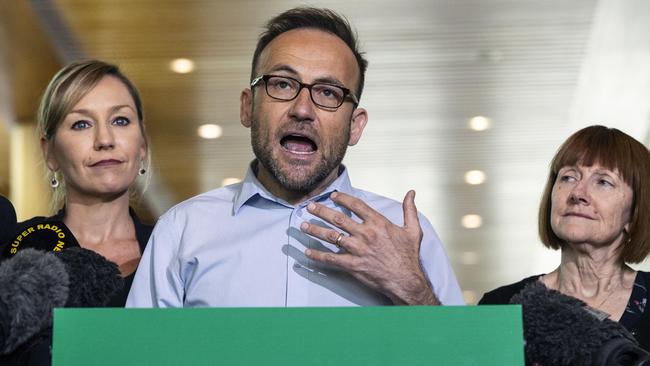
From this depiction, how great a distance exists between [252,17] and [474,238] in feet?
25.5

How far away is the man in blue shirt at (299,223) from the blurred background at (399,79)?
208 inches

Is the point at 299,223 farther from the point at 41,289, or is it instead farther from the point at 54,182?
the point at 54,182

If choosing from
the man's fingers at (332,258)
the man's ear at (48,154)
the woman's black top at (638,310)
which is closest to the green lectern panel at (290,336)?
the man's fingers at (332,258)

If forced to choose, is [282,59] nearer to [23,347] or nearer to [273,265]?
[273,265]

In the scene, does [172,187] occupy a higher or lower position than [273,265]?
higher

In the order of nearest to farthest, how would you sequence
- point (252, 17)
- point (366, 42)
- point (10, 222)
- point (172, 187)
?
point (10, 222) → point (252, 17) → point (366, 42) → point (172, 187)

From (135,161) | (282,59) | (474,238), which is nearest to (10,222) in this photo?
(282,59)

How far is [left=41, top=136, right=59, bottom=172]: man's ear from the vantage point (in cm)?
230

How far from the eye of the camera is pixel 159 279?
1.65 m

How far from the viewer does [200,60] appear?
8.26 meters

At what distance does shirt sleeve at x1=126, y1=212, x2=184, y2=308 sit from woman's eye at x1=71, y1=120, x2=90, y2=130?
0.60 meters

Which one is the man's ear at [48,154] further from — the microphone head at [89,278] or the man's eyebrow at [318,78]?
the microphone head at [89,278]

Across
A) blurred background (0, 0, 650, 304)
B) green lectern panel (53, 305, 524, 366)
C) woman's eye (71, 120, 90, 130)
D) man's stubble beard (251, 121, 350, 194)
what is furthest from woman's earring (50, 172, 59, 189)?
blurred background (0, 0, 650, 304)

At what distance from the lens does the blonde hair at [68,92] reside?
2242 millimetres
